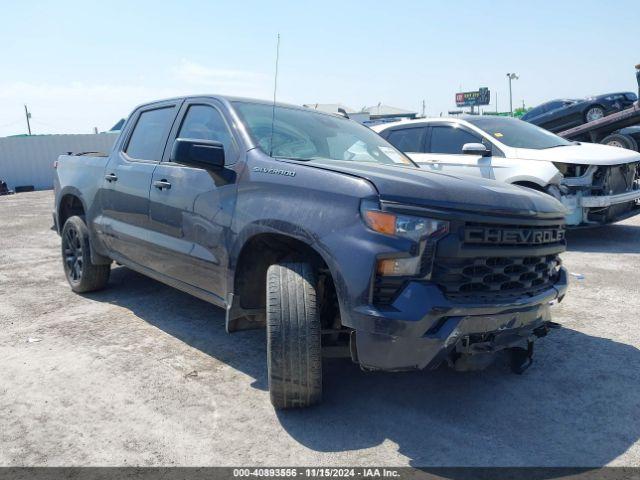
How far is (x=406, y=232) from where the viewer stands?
254 cm

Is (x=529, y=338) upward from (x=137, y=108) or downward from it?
downward

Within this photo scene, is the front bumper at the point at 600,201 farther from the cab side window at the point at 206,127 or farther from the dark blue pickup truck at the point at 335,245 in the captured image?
the cab side window at the point at 206,127

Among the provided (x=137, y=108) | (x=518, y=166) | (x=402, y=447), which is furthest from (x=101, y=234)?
(x=518, y=166)

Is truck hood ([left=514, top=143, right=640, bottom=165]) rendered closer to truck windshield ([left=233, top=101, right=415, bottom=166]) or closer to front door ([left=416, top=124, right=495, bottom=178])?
front door ([left=416, top=124, right=495, bottom=178])

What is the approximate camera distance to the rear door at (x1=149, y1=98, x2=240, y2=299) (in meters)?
3.38

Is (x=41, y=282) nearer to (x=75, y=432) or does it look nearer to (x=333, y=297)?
(x=75, y=432)

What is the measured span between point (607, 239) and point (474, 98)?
7314 centimetres

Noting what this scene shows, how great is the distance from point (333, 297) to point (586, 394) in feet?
5.11

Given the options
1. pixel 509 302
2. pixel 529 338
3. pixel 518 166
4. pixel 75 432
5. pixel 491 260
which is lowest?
pixel 75 432

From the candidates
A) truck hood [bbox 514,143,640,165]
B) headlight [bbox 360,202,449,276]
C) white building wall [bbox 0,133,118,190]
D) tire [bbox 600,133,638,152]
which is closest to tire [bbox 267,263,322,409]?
headlight [bbox 360,202,449,276]

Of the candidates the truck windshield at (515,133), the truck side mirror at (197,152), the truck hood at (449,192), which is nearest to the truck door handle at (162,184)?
the truck side mirror at (197,152)

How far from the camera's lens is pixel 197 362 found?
11.9 ft

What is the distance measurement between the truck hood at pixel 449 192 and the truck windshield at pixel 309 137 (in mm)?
485

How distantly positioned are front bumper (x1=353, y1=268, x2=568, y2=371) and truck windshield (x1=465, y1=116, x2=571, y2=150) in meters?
5.12
